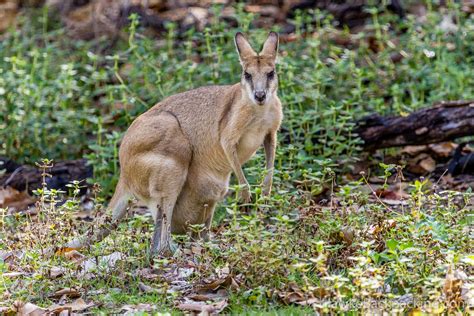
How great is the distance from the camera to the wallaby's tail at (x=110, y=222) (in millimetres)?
6406

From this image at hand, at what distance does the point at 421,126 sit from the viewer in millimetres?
8539

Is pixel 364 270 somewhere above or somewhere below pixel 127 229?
above

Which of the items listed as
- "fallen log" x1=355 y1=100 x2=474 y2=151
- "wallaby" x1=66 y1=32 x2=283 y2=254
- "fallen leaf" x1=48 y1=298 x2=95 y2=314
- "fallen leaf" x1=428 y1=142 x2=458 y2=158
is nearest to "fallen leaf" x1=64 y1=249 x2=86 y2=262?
"wallaby" x1=66 y1=32 x2=283 y2=254

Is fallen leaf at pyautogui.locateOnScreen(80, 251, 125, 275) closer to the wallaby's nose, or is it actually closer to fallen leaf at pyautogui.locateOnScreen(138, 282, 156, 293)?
fallen leaf at pyautogui.locateOnScreen(138, 282, 156, 293)

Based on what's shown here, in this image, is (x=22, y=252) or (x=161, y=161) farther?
(x=161, y=161)

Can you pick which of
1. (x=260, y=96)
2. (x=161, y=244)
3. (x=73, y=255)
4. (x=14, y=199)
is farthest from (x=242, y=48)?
(x=14, y=199)

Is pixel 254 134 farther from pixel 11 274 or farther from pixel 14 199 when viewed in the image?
pixel 14 199

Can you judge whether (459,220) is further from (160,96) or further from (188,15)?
(188,15)

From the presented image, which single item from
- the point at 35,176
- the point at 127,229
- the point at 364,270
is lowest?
the point at 35,176

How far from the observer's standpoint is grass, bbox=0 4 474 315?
17.5 ft

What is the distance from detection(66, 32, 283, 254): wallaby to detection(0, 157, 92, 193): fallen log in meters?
1.92

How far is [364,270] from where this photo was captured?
16.9ft

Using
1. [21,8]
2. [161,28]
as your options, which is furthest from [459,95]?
[21,8]

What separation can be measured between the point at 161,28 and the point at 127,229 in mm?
6638
